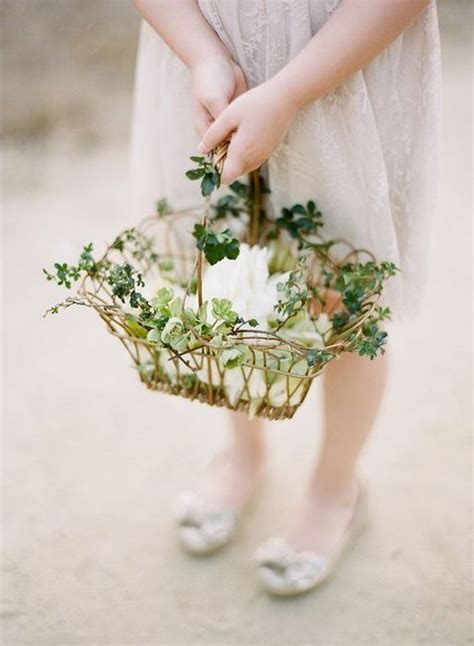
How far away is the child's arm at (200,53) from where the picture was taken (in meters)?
0.85

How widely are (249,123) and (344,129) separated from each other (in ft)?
0.45

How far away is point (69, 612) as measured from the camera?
44.1 inches

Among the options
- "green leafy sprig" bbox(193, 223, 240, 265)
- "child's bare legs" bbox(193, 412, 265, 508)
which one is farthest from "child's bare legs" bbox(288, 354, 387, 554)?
"green leafy sprig" bbox(193, 223, 240, 265)

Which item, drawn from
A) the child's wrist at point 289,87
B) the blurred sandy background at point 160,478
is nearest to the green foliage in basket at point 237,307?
the child's wrist at point 289,87

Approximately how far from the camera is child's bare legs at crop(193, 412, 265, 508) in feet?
4.04

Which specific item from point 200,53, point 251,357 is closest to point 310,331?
point 251,357

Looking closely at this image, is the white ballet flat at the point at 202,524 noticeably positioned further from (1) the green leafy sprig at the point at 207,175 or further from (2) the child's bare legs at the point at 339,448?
(1) the green leafy sprig at the point at 207,175

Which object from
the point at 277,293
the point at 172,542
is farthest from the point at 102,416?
the point at 277,293

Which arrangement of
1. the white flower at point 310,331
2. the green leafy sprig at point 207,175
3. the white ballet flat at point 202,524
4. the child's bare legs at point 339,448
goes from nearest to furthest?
the green leafy sprig at point 207,175 < the white flower at point 310,331 < the child's bare legs at point 339,448 < the white ballet flat at point 202,524

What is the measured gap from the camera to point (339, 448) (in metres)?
1.13

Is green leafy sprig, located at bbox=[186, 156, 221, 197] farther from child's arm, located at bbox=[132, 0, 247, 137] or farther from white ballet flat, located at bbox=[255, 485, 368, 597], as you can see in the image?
white ballet flat, located at bbox=[255, 485, 368, 597]

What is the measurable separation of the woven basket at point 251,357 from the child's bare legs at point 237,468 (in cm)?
28

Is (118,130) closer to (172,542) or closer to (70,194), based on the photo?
(70,194)

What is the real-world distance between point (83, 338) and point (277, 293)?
2.55ft
